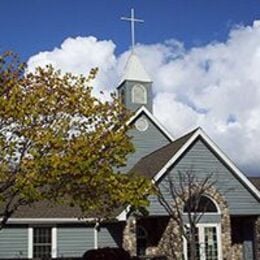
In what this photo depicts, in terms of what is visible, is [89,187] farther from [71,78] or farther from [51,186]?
[71,78]

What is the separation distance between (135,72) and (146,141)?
5.61m

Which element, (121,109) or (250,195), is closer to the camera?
(121,109)

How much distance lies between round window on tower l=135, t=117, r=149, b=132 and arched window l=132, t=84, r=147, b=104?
9.04 ft

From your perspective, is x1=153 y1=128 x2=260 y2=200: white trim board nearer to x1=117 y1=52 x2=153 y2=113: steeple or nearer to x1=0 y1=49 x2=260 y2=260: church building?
x1=0 y1=49 x2=260 y2=260: church building

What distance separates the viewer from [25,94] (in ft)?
57.2

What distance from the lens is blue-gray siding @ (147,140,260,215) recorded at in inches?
1058

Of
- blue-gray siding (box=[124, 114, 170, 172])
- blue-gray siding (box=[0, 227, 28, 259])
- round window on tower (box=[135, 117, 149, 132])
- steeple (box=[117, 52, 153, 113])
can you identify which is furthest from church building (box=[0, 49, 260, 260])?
steeple (box=[117, 52, 153, 113])

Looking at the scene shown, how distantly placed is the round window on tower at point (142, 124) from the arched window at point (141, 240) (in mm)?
7015

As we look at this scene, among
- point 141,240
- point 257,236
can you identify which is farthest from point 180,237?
point 257,236

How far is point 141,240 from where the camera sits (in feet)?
91.9

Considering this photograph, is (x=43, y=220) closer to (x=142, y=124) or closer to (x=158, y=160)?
(x=158, y=160)

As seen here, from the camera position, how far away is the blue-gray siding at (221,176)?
88.2 feet

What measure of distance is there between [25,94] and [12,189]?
9.52 feet

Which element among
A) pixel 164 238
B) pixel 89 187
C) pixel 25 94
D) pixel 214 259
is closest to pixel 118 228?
pixel 164 238
